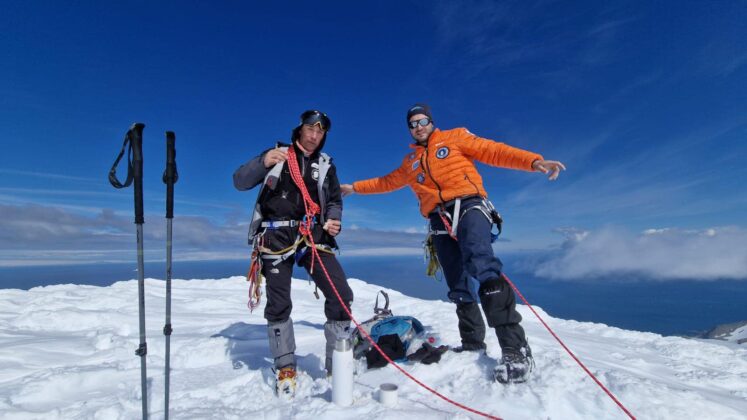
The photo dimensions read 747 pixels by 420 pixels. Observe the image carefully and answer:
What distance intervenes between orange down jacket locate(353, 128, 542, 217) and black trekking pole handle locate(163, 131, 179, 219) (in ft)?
10.2

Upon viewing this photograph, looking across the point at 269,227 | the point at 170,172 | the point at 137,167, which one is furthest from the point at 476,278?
the point at 137,167

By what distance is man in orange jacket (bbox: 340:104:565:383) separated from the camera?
371 centimetres

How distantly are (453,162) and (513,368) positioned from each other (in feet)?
8.48

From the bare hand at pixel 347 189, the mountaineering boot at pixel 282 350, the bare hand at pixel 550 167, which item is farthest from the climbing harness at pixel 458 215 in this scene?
the mountaineering boot at pixel 282 350

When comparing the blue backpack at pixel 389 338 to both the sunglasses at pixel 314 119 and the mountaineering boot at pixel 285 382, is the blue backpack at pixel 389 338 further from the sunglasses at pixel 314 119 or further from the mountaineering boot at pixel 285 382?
the sunglasses at pixel 314 119

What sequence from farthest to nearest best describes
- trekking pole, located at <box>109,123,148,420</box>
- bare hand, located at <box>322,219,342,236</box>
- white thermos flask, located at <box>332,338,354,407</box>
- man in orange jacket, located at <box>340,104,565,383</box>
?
bare hand, located at <box>322,219,342,236</box> → man in orange jacket, located at <box>340,104,565,383</box> → white thermos flask, located at <box>332,338,354,407</box> → trekking pole, located at <box>109,123,148,420</box>

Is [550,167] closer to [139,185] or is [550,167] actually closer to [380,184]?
[380,184]

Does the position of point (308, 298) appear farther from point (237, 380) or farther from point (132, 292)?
point (237, 380)

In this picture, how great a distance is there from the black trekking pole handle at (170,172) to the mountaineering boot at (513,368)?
377cm

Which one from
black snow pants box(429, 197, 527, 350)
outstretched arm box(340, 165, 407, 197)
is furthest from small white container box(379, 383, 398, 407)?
outstretched arm box(340, 165, 407, 197)

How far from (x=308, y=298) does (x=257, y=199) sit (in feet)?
24.7

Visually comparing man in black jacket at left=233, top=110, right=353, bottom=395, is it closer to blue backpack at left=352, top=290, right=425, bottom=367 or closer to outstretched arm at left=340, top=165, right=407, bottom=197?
blue backpack at left=352, top=290, right=425, bottom=367

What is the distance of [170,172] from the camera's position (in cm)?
313

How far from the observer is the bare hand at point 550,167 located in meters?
3.74
